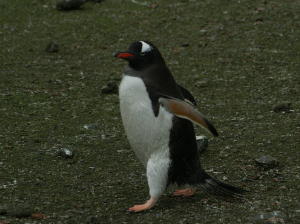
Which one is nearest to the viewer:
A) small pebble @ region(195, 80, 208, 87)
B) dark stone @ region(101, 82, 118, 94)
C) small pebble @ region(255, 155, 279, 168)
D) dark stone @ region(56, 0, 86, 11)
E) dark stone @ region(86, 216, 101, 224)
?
dark stone @ region(86, 216, 101, 224)

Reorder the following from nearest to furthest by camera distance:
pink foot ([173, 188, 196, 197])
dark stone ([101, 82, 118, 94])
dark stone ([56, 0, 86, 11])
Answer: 1. pink foot ([173, 188, 196, 197])
2. dark stone ([101, 82, 118, 94])
3. dark stone ([56, 0, 86, 11])

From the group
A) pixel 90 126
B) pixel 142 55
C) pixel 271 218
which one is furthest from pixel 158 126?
pixel 90 126

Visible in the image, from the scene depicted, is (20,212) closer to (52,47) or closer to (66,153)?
(66,153)

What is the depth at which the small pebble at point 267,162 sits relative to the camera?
4859mm

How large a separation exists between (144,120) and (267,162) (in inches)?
43.4

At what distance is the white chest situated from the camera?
423 centimetres

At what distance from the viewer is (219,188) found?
4340 mm

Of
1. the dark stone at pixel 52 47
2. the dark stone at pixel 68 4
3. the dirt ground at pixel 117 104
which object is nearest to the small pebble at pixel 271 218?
the dirt ground at pixel 117 104

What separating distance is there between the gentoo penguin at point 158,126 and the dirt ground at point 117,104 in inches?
5.4

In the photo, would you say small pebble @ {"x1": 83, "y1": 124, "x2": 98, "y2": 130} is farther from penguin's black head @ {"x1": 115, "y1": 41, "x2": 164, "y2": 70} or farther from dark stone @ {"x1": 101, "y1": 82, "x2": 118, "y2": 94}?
penguin's black head @ {"x1": 115, "y1": 41, "x2": 164, "y2": 70}

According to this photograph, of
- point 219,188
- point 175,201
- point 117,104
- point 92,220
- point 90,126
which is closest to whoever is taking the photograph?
point 92,220

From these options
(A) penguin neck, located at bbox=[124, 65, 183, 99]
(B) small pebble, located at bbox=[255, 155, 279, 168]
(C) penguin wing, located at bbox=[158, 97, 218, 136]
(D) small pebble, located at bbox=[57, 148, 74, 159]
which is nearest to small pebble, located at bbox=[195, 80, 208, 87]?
(D) small pebble, located at bbox=[57, 148, 74, 159]

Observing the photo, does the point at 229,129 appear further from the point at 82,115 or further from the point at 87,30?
the point at 87,30

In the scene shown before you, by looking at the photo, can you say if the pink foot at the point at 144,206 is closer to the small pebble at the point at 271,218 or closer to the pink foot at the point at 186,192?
the pink foot at the point at 186,192
